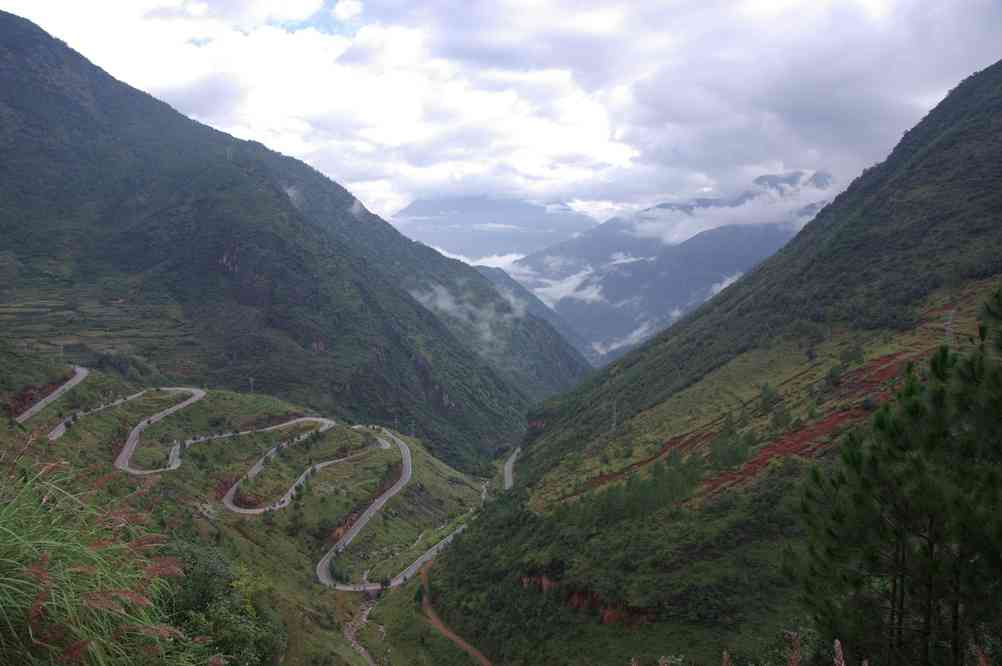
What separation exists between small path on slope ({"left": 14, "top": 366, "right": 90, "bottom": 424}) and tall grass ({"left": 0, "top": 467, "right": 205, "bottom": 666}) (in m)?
64.6

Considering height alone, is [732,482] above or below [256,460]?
above

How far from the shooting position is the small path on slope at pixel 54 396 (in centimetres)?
6840

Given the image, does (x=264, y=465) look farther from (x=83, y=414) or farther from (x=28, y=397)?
(x=28, y=397)

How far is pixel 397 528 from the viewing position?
8700 cm

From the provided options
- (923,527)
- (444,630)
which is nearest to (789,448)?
(444,630)

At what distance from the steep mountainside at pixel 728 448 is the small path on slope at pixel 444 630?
98 cm

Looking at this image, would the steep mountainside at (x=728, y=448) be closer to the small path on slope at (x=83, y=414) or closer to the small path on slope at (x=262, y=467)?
the small path on slope at (x=262, y=467)

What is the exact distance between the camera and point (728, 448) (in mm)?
49344

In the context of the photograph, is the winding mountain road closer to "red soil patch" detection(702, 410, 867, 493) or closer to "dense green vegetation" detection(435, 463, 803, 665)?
"dense green vegetation" detection(435, 463, 803, 665)

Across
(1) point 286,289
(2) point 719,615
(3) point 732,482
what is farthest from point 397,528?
(1) point 286,289

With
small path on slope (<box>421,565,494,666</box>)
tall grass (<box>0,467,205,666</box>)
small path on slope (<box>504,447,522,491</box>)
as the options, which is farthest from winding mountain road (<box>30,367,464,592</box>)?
tall grass (<box>0,467,205,666</box>)

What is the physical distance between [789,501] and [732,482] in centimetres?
789

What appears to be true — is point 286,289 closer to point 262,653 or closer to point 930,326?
point 930,326

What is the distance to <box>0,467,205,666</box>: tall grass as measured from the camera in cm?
689
